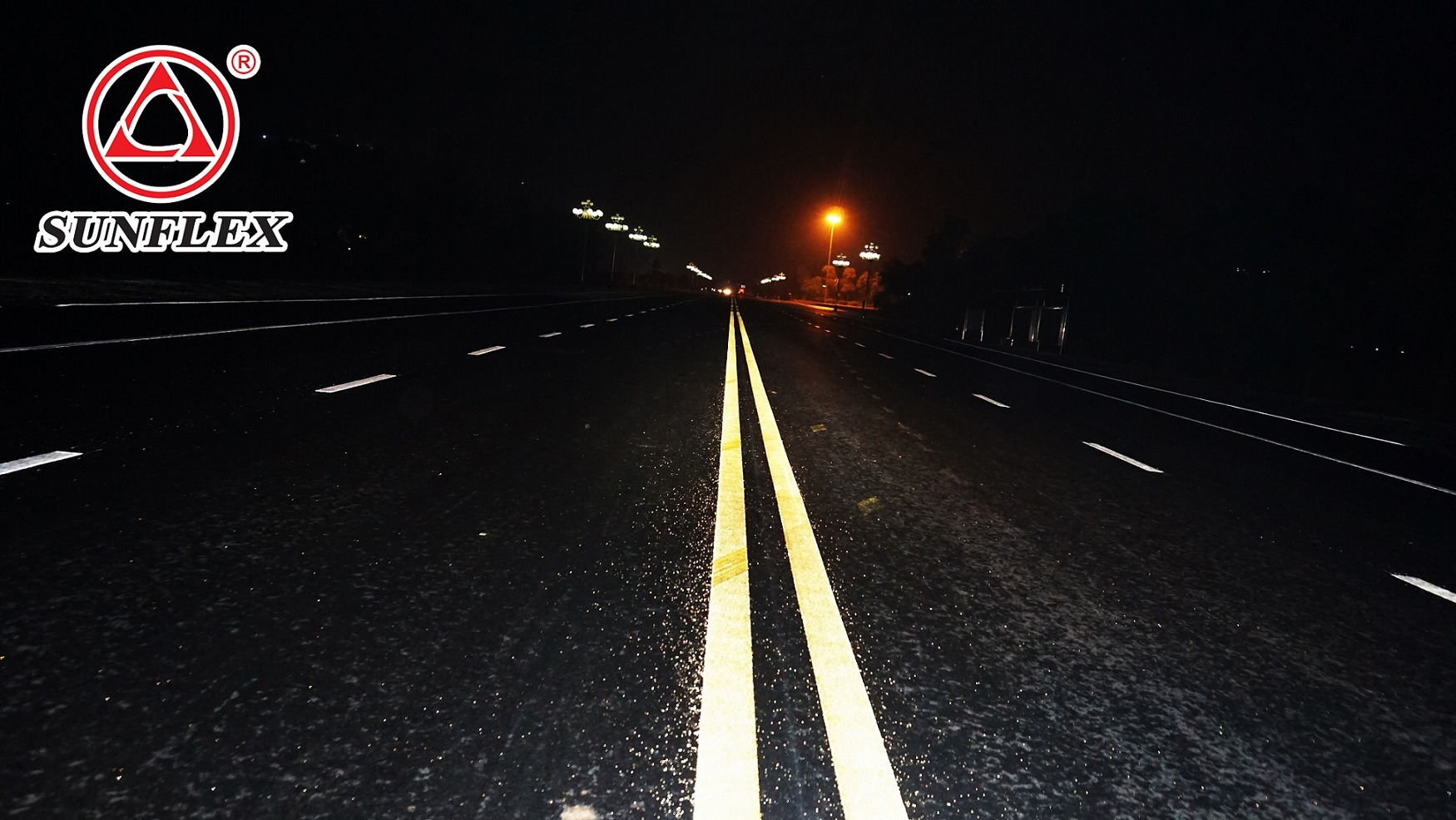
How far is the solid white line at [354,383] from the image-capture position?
414 inches

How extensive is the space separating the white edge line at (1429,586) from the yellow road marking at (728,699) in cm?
412

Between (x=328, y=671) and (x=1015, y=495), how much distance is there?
220 inches

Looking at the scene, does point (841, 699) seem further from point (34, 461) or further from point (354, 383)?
point (354, 383)

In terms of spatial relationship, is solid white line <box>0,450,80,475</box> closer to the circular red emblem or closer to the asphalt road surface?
the asphalt road surface

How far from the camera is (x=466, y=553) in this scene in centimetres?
473

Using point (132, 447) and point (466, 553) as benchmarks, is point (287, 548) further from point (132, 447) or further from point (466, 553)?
point (132, 447)

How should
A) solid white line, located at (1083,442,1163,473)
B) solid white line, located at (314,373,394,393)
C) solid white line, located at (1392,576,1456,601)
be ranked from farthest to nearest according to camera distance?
solid white line, located at (314,373,394,393) < solid white line, located at (1083,442,1163,473) < solid white line, located at (1392,576,1456,601)

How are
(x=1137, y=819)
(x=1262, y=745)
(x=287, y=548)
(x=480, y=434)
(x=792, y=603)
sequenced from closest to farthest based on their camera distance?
(x=1137, y=819), (x=1262, y=745), (x=792, y=603), (x=287, y=548), (x=480, y=434)

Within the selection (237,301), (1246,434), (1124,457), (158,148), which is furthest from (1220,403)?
(158,148)

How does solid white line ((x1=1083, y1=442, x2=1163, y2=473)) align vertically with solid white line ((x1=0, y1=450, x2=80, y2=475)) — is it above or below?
below

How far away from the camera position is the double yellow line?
8.47ft

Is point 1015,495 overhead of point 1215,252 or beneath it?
beneath

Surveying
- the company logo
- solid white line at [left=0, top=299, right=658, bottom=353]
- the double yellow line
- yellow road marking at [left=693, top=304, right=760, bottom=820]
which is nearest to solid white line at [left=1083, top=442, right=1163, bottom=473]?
the double yellow line

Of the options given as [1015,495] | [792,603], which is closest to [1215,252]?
[1015,495]
